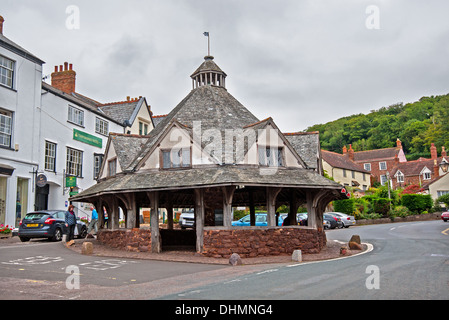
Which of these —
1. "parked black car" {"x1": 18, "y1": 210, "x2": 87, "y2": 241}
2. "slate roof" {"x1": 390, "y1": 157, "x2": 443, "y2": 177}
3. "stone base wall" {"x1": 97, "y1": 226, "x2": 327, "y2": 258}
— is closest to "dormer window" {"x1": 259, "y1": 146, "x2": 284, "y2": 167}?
"stone base wall" {"x1": 97, "y1": 226, "x2": 327, "y2": 258}

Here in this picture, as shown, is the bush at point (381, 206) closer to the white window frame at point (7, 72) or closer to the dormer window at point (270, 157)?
the dormer window at point (270, 157)

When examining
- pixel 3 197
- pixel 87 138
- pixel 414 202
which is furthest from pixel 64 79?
pixel 414 202

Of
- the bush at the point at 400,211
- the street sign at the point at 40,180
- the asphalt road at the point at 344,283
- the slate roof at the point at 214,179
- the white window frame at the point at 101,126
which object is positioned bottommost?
the asphalt road at the point at 344,283

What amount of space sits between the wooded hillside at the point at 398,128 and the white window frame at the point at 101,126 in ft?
266

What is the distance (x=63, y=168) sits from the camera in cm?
3203

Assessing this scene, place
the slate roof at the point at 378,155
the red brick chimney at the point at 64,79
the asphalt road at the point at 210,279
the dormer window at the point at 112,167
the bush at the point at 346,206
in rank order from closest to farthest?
1. the asphalt road at the point at 210,279
2. the dormer window at the point at 112,167
3. the red brick chimney at the point at 64,79
4. the bush at the point at 346,206
5. the slate roof at the point at 378,155

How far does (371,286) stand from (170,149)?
39.7 ft

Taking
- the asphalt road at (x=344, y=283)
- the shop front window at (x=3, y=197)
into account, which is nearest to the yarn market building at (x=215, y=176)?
the asphalt road at (x=344, y=283)

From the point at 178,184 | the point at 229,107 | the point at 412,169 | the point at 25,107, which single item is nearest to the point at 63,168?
the point at 25,107

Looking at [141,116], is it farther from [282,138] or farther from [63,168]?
[282,138]

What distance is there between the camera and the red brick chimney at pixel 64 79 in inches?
1518

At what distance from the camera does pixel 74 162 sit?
33.6 metres

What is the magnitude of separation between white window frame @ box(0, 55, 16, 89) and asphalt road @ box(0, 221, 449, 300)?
1433 cm

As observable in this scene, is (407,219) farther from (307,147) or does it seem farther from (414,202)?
(307,147)
